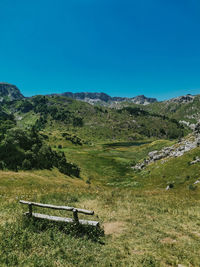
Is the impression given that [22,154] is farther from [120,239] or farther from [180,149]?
[180,149]

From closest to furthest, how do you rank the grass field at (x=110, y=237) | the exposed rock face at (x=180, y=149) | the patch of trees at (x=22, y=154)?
the grass field at (x=110, y=237) → the patch of trees at (x=22, y=154) → the exposed rock face at (x=180, y=149)

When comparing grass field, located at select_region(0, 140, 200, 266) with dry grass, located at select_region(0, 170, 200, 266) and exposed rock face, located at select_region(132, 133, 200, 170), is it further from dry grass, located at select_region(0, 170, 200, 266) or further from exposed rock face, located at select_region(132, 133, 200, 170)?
exposed rock face, located at select_region(132, 133, 200, 170)

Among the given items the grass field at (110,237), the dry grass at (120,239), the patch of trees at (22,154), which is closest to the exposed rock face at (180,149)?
the grass field at (110,237)

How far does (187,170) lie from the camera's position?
41219 mm

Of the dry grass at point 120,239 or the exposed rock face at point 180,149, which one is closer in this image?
the dry grass at point 120,239

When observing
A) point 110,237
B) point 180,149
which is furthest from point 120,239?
point 180,149

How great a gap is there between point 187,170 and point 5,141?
166 feet

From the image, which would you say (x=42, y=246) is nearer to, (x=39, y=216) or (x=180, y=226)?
(x=39, y=216)

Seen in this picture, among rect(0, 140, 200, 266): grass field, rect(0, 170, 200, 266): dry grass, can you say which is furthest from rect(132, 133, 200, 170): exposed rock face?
rect(0, 170, 200, 266): dry grass

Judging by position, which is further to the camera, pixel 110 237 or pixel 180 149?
pixel 180 149

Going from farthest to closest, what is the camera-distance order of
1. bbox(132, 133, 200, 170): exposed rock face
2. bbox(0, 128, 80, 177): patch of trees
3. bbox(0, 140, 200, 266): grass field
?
bbox(132, 133, 200, 170): exposed rock face
bbox(0, 128, 80, 177): patch of trees
bbox(0, 140, 200, 266): grass field

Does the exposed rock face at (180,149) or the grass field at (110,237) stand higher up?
the exposed rock face at (180,149)

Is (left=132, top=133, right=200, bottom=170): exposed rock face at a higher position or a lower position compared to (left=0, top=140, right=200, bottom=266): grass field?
higher

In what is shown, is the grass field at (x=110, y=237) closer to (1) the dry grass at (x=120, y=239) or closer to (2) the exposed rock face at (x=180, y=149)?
(1) the dry grass at (x=120, y=239)
